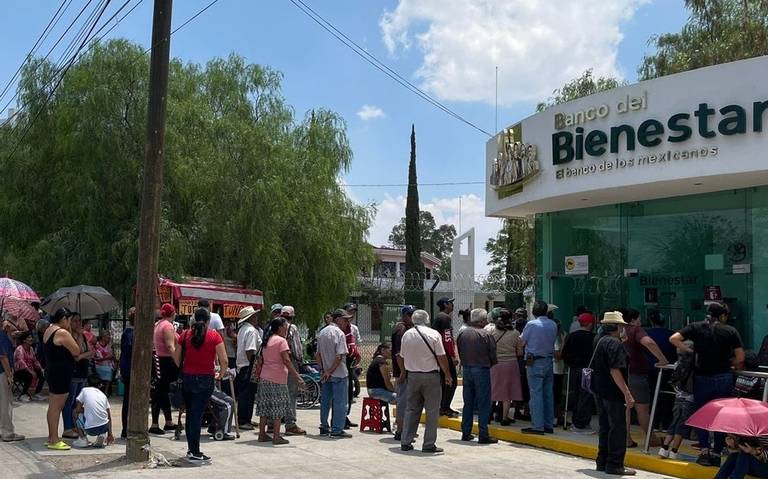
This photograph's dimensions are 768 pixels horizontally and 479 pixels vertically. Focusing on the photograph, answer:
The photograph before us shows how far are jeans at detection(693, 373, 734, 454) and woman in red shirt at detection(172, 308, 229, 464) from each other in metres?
5.59

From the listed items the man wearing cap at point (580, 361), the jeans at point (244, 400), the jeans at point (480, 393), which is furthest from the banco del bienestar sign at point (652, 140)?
the jeans at point (244, 400)

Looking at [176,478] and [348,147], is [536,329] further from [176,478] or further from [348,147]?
[348,147]

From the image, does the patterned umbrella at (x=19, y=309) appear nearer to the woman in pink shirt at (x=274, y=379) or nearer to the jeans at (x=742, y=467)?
the woman in pink shirt at (x=274, y=379)

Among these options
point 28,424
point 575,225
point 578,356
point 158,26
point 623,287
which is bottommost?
point 28,424

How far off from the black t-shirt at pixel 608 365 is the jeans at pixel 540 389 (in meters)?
2.41

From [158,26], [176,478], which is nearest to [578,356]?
[176,478]

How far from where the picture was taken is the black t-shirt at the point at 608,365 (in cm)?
991

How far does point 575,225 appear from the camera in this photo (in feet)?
54.7

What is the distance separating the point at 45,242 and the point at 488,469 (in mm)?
14008

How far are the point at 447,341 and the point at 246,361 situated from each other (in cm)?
311

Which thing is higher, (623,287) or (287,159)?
(287,159)

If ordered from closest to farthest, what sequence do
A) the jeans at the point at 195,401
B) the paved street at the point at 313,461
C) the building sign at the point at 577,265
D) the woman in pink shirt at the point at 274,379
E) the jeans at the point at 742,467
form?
the jeans at the point at 742,467
the paved street at the point at 313,461
the jeans at the point at 195,401
the woman in pink shirt at the point at 274,379
the building sign at the point at 577,265

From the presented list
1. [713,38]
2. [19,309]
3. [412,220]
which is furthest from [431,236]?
[19,309]

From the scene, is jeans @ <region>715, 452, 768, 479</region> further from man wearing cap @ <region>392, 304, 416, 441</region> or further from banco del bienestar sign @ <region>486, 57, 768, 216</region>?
banco del bienestar sign @ <region>486, 57, 768, 216</region>
